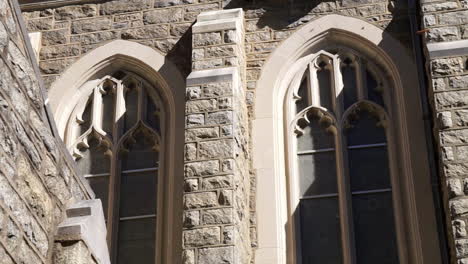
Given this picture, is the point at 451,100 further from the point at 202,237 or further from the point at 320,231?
the point at 202,237

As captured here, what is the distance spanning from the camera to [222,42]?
1126cm

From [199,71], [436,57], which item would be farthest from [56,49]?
[436,57]

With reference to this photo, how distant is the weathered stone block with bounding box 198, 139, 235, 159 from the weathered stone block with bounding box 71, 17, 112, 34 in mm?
2794

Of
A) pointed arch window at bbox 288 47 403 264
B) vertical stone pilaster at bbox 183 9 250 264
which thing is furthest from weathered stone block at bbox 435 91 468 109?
vertical stone pilaster at bbox 183 9 250 264

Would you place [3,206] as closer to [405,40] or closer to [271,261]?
[271,261]

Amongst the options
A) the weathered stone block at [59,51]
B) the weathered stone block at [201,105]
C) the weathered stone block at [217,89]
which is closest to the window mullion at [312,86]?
the weathered stone block at [217,89]

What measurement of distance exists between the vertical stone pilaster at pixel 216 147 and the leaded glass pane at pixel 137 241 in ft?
3.30

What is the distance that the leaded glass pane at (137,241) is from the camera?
1072 cm

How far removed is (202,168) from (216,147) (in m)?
0.29

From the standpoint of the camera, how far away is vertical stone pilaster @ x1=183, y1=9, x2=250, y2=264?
970 centimetres

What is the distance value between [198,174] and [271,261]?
4.02 feet

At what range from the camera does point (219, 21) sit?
37.8ft

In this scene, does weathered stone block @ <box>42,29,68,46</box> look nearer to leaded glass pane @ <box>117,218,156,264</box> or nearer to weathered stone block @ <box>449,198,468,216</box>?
leaded glass pane @ <box>117,218,156,264</box>

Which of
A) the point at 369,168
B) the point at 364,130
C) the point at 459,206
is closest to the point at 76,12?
the point at 364,130
